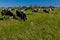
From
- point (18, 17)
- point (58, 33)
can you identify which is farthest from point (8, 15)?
point (58, 33)

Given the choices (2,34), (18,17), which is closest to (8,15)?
(18,17)

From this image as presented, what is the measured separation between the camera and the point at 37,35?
63.3 ft

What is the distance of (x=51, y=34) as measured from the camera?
65.5 ft

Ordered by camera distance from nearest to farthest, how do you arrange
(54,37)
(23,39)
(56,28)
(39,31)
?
(23,39) → (54,37) → (39,31) → (56,28)

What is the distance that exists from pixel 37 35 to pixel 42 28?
2371 mm

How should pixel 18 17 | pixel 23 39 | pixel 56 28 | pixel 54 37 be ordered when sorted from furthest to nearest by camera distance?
pixel 18 17 < pixel 56 28 < pixel 54 37 < pixel 23 39

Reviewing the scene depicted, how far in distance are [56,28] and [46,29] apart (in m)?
1.46

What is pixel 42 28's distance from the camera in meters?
21.5

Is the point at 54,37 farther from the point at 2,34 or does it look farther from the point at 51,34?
the point at 2,34

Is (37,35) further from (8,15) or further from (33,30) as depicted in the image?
(8,15)

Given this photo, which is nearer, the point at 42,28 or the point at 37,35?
the point at 37,35

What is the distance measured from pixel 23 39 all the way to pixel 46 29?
450cm

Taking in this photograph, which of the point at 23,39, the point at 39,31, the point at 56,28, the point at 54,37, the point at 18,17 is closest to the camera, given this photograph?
the point at 23,39

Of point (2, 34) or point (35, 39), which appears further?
point (2, 34)
